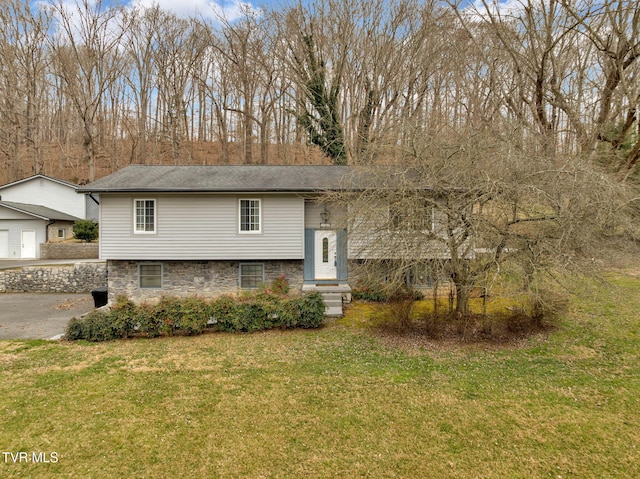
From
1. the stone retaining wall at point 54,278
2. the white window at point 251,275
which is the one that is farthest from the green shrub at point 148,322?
the stone retaining wall at point 54,278

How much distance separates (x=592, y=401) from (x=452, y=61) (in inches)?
751

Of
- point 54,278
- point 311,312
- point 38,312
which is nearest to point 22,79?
point 54,278

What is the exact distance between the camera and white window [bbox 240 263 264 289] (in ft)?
40.4

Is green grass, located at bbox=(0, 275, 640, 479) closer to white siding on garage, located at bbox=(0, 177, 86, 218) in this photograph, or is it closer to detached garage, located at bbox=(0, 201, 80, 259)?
detached garage, located at bbox=(0, 201, 80, 259)

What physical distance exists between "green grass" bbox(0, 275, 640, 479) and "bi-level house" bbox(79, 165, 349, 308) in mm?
4058

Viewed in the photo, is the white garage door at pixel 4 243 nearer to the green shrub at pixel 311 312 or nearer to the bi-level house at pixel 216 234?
the bi-level house at pixel 216 234

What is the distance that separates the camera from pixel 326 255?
41.1 ft

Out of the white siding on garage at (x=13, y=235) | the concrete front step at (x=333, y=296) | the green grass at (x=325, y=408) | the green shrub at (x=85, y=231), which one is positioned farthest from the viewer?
the green shrub at (x=85, y=231)

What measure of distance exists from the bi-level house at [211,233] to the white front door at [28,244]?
12.8 metres

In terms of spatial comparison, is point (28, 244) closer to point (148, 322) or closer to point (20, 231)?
point (20, 231)

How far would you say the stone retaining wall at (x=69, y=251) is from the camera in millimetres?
19891

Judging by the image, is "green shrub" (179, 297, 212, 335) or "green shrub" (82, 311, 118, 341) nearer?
"green shrub" (82, 311, 118, 341)

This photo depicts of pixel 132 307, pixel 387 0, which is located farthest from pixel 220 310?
pixel 387 0

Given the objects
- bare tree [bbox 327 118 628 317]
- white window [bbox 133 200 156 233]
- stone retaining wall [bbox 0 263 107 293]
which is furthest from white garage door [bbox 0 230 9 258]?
bare tree [bbox 327 118 628 317]
